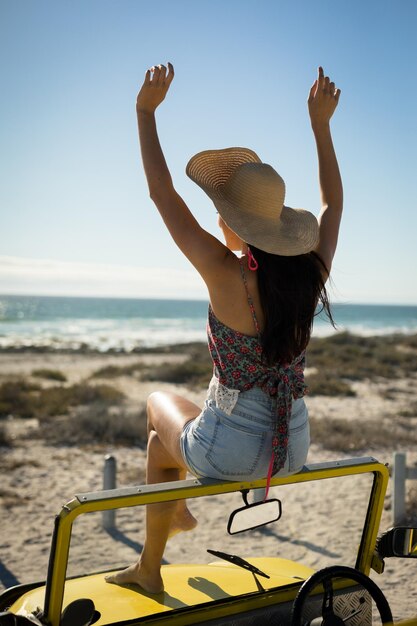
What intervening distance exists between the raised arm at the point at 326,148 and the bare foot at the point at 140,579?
1.53 m

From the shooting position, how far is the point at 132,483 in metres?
7.20

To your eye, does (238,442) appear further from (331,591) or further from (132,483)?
(132,483)

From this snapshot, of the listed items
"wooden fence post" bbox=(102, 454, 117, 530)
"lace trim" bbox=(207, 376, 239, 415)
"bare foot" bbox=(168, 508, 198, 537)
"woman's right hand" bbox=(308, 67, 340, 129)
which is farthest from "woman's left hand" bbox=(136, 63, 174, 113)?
"wooden fence post" bbox=(102, 454, 117, 530)

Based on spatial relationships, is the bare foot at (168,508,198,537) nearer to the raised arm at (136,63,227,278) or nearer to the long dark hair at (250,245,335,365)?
the long dark hair at (250,245,335,365)

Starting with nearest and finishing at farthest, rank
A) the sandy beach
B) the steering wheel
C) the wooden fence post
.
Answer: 1. the steering wheel
2. the sandy beach
3. the wooden fence post

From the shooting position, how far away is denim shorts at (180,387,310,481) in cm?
216

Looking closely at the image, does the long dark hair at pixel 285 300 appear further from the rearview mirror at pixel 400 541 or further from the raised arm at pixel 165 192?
the rearview mirror at pixel 400 541

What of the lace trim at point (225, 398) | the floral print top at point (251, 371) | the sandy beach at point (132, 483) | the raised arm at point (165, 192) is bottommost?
the sandy beach at point (132, 483)

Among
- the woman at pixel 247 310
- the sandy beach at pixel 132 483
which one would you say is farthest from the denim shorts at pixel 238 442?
the sandy beach at pixel 132 483

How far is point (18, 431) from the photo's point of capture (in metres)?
9.73

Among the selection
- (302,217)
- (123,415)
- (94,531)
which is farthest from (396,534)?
(123,415)

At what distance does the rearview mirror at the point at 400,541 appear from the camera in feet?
7.33

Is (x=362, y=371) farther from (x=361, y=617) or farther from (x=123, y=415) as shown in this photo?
(x=361, y=617)

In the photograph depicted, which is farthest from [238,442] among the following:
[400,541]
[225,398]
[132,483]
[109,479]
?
[132,483]
